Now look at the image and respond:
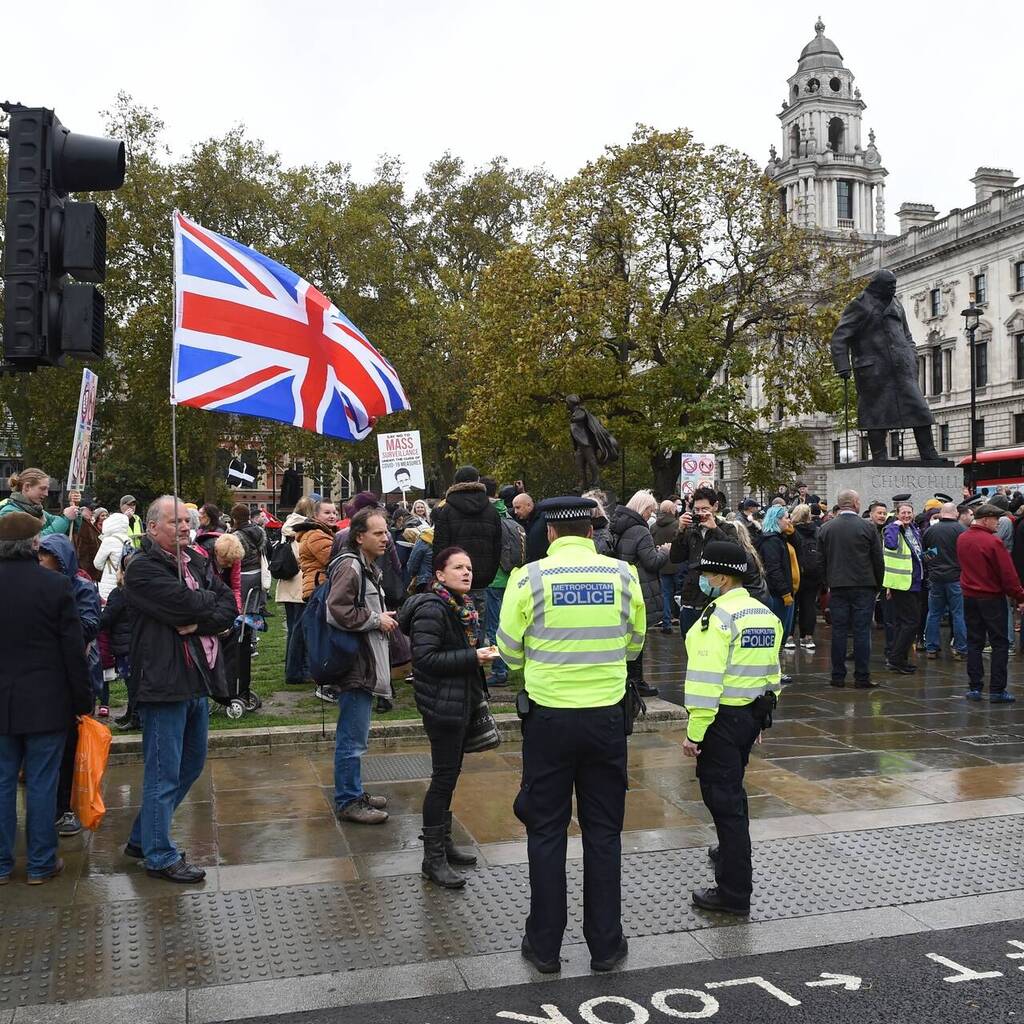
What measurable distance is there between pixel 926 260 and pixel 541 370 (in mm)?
43495

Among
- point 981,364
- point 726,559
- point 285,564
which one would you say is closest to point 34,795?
point 726,559

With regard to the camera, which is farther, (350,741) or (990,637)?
(990,637)

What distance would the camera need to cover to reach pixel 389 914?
494 centimetres

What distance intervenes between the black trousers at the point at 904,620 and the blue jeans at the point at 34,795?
9.34 metres

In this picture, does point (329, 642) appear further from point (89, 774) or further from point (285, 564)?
point (285, 564)

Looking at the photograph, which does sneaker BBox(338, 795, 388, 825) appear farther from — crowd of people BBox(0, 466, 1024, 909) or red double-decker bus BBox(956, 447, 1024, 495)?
red double-decker bus BBox(956, 447, 1024, 495)

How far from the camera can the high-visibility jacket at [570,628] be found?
4398 mm

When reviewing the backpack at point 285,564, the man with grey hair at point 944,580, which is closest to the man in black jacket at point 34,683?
the backpack at point 285,564

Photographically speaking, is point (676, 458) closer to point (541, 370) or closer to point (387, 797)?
point (541, 370)

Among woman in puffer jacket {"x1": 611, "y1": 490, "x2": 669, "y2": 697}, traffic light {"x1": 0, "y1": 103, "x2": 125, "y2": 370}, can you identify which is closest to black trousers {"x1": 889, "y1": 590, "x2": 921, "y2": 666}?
woman in puffer jacket {"x1": 611, "y1": 490, "x2": 669, "y2": 697}

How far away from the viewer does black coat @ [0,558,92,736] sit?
530 centimetres

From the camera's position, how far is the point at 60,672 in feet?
17.8

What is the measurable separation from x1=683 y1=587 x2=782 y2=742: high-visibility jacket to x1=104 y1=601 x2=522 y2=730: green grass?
9.82 feet

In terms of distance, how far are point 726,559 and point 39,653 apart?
11.1 feet
